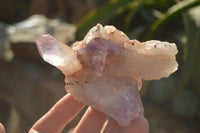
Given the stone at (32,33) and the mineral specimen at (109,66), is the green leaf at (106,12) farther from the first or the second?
the mineral specimen at (109,66)

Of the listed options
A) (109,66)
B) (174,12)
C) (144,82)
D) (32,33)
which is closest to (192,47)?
(174,12)

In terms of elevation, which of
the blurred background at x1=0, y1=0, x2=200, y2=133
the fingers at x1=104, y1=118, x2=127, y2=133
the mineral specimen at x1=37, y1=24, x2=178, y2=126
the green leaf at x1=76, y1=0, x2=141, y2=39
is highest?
the mineral specimen at x1=37, y1=24, x2=178, y2=126

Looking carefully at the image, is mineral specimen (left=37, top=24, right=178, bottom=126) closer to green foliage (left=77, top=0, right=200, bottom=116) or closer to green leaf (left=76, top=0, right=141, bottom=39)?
green foliage (left=77, top=0, right=200, bottom=116)

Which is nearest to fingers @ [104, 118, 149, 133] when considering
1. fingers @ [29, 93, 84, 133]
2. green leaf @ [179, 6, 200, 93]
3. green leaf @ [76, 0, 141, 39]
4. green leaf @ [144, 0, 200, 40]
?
fingers @ [29, 93, 84, 133]

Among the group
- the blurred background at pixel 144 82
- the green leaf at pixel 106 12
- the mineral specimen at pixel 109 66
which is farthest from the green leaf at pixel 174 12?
the mineral specimen at pixel 109 66

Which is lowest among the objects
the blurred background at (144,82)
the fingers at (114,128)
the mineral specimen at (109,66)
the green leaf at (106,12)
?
the blurred background at (144,82)

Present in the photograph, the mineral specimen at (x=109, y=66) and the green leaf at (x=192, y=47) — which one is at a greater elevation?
the mineral specimen at (x=109, y=66)
